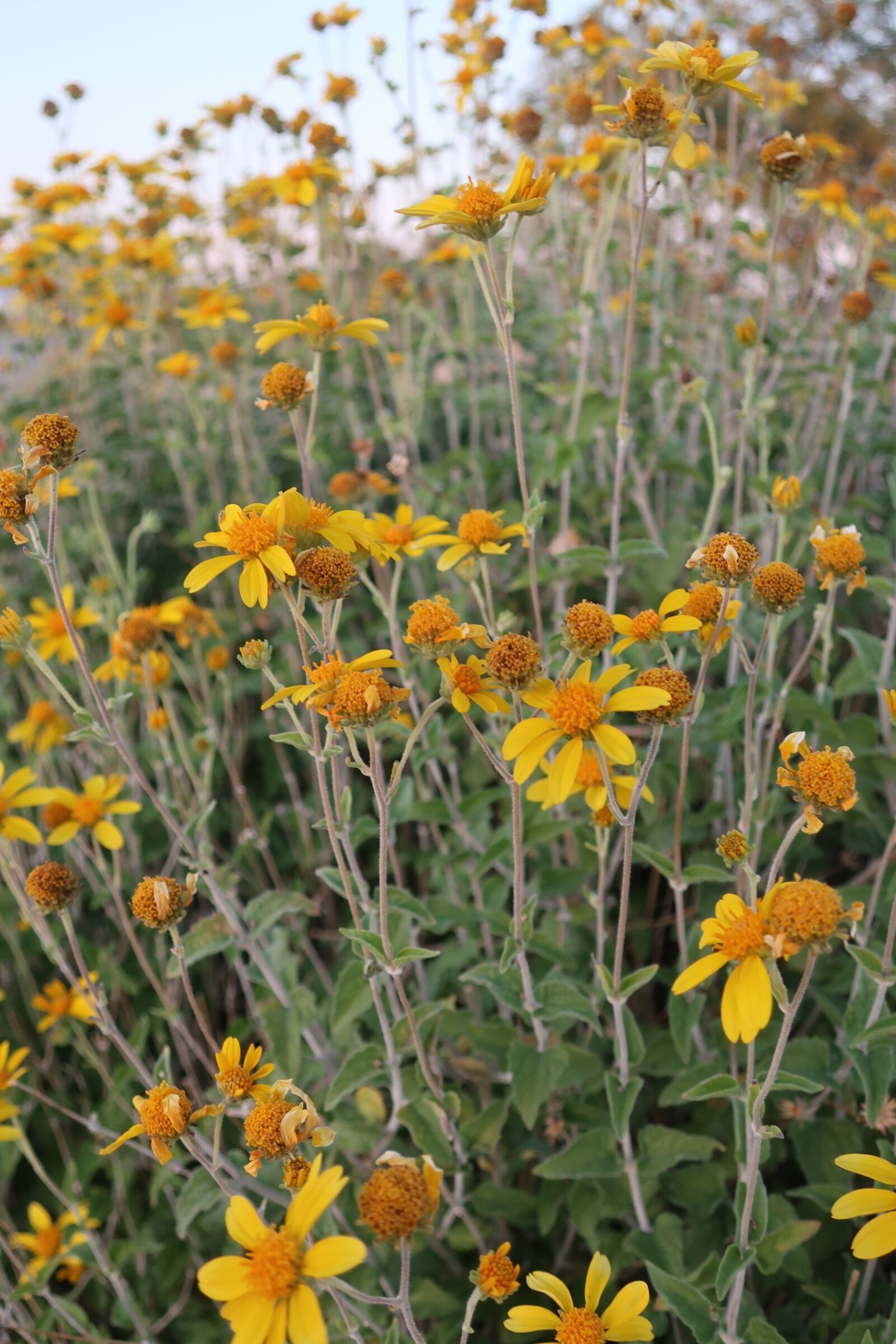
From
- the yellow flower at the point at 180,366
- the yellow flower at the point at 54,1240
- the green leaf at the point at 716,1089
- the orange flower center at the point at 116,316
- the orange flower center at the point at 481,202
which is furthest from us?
the orange flower center at the point at 116,316

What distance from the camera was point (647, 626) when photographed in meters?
1.45

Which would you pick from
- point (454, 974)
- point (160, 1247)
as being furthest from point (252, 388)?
point (160, 1247)

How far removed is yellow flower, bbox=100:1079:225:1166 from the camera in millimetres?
Answer: 1260

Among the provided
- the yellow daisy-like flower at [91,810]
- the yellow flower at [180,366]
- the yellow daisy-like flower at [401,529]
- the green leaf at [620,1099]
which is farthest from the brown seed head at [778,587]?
the yellow flower at [180,366]

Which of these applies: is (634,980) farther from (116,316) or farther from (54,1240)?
(116,316)

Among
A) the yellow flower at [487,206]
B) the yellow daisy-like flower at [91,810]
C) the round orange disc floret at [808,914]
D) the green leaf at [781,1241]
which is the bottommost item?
the green leaf at [781,1241]

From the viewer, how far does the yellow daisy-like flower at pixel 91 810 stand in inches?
87.4

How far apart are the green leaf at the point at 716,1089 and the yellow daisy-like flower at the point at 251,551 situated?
41.2 inches

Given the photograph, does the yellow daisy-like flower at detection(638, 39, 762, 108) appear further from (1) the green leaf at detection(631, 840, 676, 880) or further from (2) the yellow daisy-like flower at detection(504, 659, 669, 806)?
(1) the green leaf at detection(631, 840, 676, 880)

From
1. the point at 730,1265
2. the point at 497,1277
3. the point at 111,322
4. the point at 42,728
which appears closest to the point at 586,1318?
the point at 497,1277

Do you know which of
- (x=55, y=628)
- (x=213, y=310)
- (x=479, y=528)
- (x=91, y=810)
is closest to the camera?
(x=479, y=528)

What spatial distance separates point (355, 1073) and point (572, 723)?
0.87 meters

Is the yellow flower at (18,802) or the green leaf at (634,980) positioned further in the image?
the yellow flower at (18,802)

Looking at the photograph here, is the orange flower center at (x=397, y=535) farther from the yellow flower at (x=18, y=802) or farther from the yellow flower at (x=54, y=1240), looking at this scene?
the yellow flower at (x=54, y=1240)
